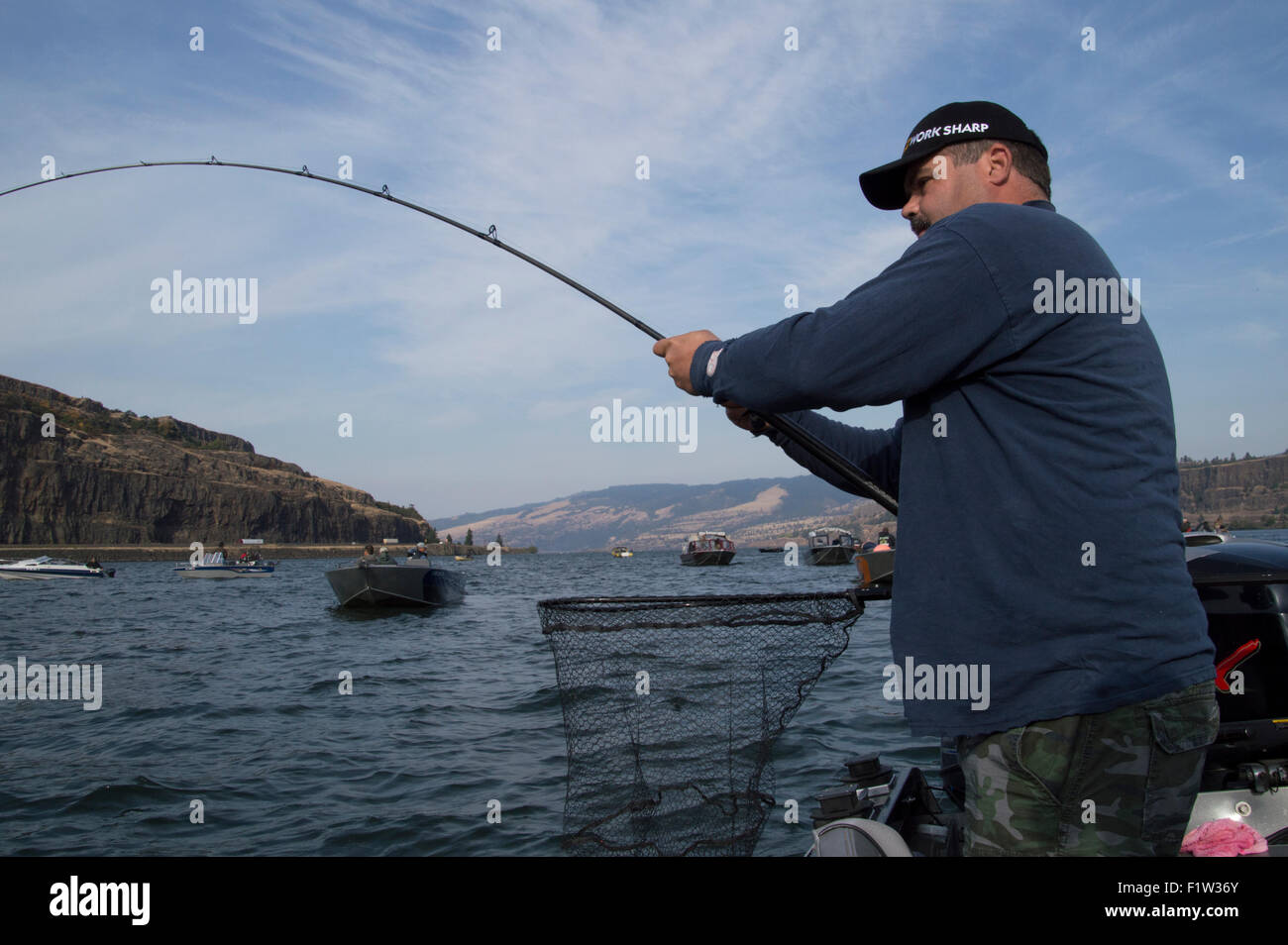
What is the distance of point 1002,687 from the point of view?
6.23ft

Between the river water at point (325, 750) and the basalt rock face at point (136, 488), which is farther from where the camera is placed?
the basalt rock face at point (136, 488)

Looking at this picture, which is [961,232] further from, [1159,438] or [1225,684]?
[1225,684]

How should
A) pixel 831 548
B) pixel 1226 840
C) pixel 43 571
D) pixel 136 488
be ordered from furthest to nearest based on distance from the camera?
pixel 136 488 → pixel 831 548 → pixel 43 571 → pixel 1226 840

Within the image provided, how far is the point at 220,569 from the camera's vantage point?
182 ft

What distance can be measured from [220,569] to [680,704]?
58.9 meters

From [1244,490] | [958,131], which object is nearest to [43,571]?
[958,131]

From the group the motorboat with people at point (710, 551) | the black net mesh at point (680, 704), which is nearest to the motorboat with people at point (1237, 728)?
the black net mesh at point (680, 704)

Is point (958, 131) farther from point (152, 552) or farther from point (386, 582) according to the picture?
point (152, 552)

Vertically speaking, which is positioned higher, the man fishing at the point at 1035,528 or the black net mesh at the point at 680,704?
the man fishing at the point at 1035,528

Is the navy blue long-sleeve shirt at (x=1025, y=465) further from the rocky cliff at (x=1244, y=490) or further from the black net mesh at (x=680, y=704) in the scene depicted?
the rocky cliff at (x=1244, y=490)

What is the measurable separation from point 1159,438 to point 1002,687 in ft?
2.24

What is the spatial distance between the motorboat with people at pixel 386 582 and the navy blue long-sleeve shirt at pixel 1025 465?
28350mm

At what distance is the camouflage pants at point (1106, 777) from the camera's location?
6.04 ft
